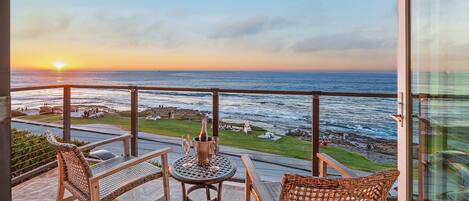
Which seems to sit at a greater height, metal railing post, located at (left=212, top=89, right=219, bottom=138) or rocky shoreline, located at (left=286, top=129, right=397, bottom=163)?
metal railing post, located at (left=212, top=89, right=219, bottom=138)

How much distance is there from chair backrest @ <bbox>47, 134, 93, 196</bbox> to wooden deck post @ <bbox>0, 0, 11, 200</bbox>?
86 centimetres

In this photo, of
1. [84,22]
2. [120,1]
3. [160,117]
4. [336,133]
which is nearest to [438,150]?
[336,133]

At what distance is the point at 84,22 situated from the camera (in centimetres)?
639

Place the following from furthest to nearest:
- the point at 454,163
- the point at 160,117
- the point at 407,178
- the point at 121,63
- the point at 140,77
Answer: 1. the point at 140,77
2. the point at 121,63
3. the point at 160,117
4. the point at 407,178
5. the point at 454,163

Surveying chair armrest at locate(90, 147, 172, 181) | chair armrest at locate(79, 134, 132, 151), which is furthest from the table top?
chair armrest at locate(79, 134, 132, 151)

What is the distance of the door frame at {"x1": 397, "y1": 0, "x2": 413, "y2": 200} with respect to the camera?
1794mm

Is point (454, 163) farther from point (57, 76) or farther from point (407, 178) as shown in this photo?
point (57, 76)

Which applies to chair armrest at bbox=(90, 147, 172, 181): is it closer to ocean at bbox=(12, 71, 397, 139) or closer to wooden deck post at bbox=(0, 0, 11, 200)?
ocean at bbox=(12, 71, 397, 139)

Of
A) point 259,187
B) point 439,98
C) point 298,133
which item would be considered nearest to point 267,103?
point 298,133

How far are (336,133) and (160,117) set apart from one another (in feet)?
12.1

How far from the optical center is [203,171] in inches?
77.2

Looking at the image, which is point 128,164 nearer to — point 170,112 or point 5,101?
point 5,101

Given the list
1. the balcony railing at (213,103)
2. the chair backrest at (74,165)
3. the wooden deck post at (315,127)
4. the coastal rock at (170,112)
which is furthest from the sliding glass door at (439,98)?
the coastal rock at (170,112)

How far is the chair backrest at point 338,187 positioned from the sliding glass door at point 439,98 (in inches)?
20.3
